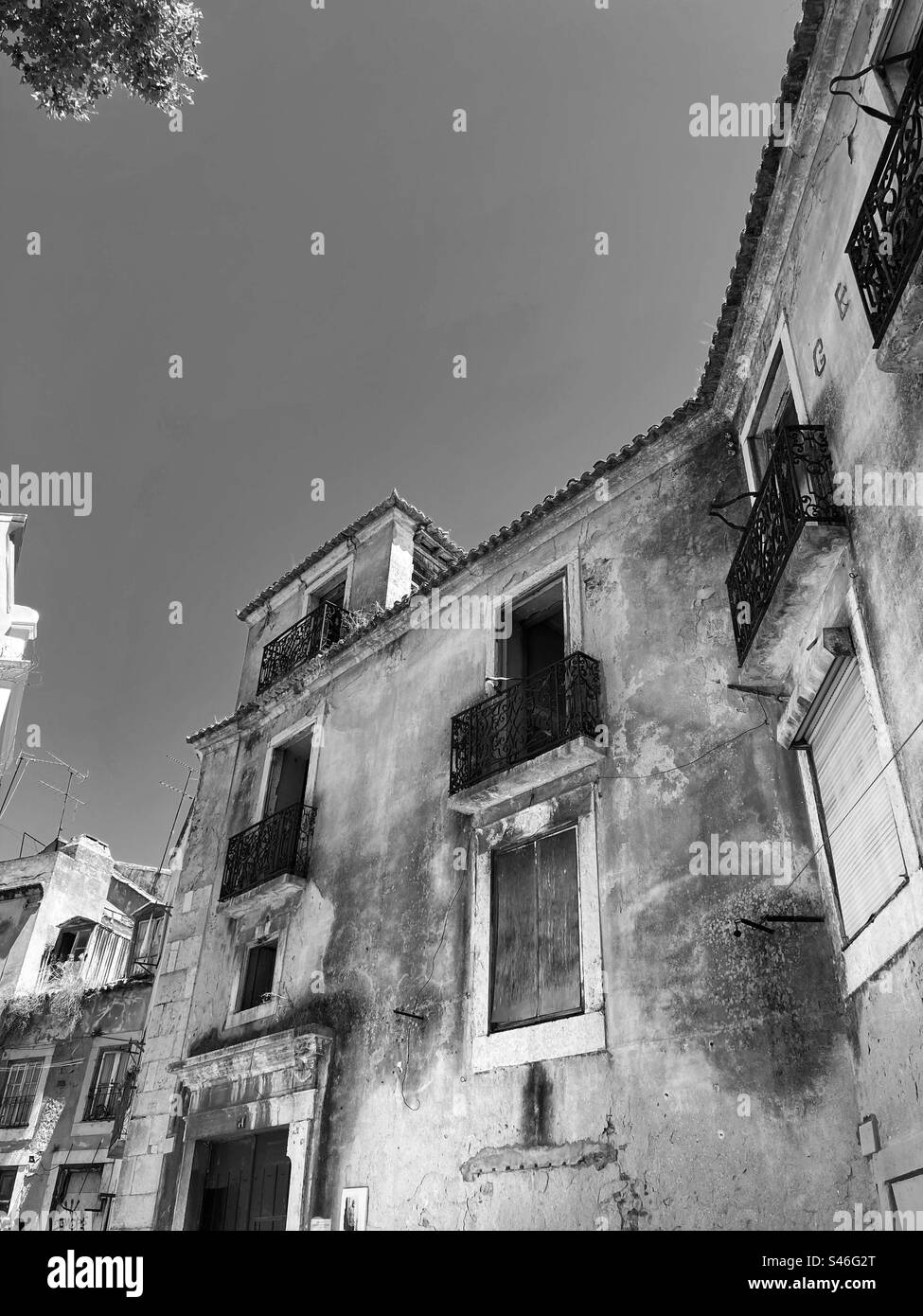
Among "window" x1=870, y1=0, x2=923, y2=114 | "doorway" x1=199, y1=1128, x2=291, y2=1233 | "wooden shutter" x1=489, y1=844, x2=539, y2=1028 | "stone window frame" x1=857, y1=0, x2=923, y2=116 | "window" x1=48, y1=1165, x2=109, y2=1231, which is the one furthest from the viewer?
"window" x1=48, y1=1165, x2=109, y2=1231

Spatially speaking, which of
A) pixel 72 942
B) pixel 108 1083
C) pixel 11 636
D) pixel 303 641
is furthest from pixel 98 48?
pixel 72 942

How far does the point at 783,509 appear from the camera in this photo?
7.13m

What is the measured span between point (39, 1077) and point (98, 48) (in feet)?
78.3

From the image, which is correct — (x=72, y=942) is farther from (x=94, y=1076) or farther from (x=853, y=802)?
(x=853, y=802)

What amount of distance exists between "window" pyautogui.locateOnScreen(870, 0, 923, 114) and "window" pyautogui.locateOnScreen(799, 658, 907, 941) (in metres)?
3.96

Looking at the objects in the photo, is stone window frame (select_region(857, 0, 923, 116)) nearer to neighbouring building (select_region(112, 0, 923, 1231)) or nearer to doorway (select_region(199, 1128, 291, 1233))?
neighbouring building (select_region(112, 0, 923, 1231))

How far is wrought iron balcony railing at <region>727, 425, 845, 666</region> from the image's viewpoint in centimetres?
686

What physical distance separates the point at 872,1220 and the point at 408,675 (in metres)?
8.46

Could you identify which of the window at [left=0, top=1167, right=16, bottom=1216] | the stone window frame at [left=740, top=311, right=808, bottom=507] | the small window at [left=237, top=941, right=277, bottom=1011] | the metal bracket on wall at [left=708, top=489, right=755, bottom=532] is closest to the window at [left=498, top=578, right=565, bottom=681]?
the metal bracket on wall at [left=708, top=489, right=755, bottom=532]

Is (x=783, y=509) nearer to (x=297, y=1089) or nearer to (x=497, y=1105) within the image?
(x=497, y=1105)

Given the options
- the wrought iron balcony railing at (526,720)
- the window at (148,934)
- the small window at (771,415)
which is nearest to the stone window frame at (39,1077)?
the window at (148,934)

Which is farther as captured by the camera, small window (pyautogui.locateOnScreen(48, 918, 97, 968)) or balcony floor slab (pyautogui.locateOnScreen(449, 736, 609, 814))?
small window (pyautogui.locateOnScreen(48, 918, 97, 968))

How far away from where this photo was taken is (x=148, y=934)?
26.8 meters
